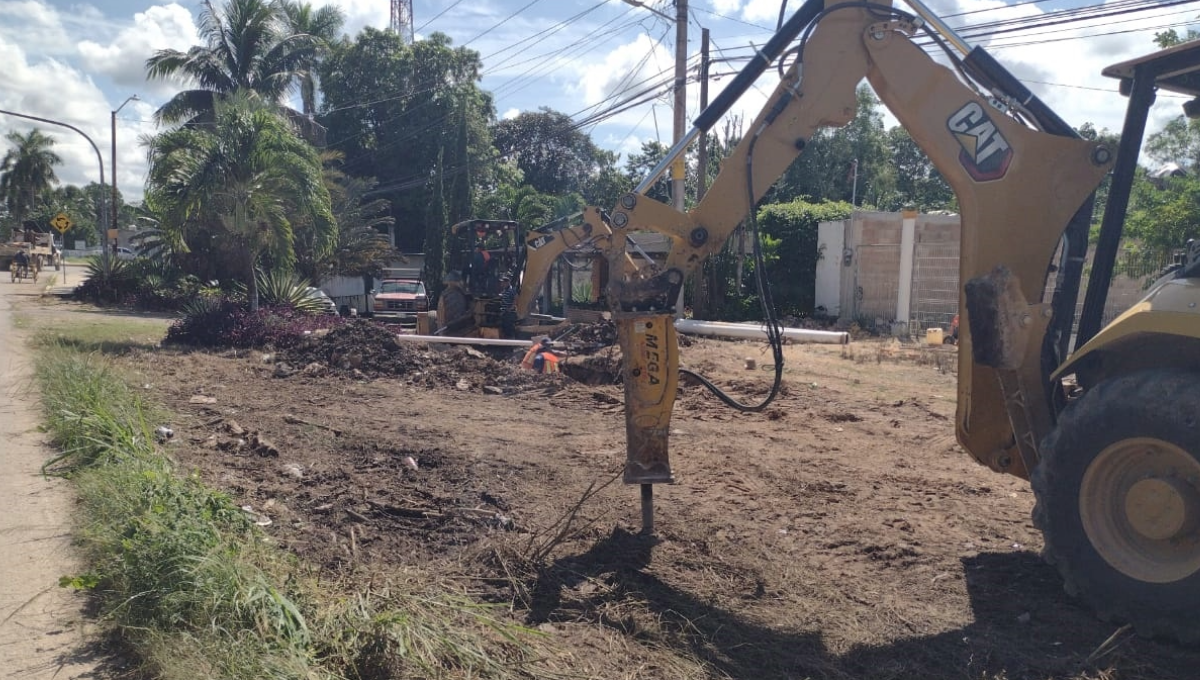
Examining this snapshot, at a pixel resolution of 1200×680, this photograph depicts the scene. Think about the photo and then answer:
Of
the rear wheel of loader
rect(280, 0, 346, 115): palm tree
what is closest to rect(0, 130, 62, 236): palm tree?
rect(280, 0, 346, 115): palm tree

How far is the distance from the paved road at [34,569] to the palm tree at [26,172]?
248 feet

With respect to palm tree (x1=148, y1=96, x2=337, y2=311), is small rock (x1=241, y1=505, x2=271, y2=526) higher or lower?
lower

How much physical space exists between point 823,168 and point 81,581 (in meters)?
37.2

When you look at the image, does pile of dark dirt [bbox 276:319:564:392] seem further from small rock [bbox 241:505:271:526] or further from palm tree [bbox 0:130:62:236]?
palm tree [bbox 0:130:62:236]

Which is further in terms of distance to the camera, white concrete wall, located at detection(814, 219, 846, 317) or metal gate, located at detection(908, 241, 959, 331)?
white concrete wall, located at detection(814, 219, 846, 317)

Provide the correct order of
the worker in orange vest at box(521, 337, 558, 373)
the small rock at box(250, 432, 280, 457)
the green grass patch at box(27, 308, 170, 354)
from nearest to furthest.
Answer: the small rock at box(250, 432, 280, 457) < the worker in orange vest at box(521, 337, 558, 373) < the green grass patch at box(27, 308, 170, 354)

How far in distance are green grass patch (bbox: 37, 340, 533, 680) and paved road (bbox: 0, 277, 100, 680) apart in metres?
0.17

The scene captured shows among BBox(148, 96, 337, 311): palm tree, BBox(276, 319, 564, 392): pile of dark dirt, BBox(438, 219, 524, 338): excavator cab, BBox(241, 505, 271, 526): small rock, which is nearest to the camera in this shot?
BBox(241, 505, 271, 526): small rock

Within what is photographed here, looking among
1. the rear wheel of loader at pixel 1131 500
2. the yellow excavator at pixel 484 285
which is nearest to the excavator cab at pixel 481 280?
the yellow excavator at pixel 484 285

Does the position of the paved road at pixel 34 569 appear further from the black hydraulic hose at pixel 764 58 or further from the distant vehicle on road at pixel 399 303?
Answer: the distant vehicle on road at pixel 399 303

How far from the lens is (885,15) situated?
5.35 meters

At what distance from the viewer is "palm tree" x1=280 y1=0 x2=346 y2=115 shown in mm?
34906

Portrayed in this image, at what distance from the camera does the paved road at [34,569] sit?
421 cm

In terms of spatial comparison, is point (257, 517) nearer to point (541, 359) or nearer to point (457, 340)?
point (541, 359)
